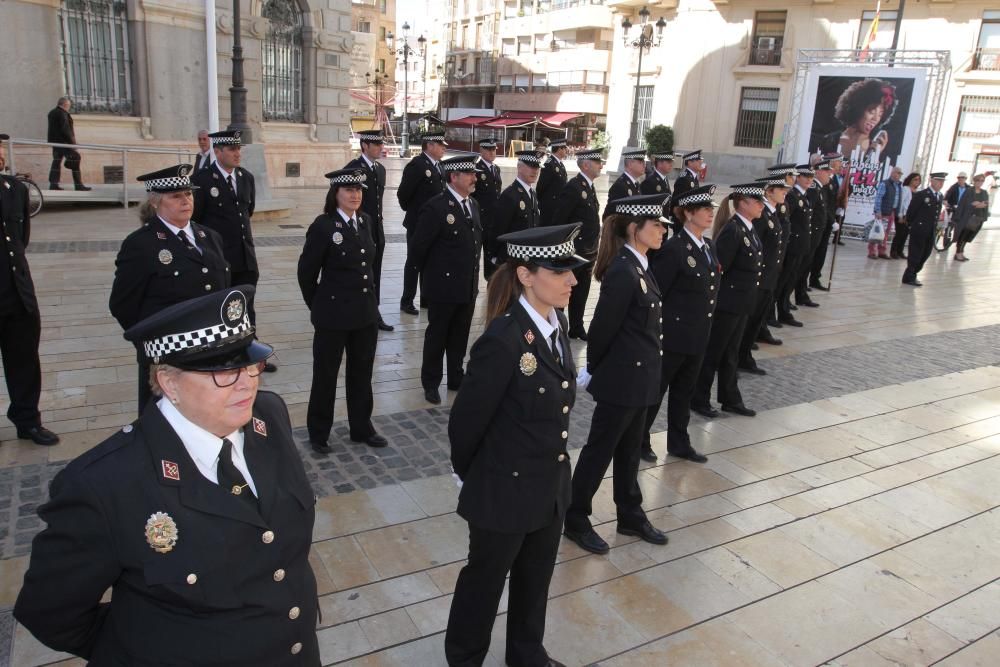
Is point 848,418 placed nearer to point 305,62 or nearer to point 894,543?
point 894,543

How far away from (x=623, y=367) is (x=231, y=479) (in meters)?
2.85

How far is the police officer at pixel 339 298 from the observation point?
5.51 metres

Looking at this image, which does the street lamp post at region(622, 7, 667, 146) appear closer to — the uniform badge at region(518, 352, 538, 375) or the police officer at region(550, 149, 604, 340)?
the police officer at region(550, 149, 604, 340)

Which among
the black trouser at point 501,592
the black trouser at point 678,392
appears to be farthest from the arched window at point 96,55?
the black trouser at point 501,592

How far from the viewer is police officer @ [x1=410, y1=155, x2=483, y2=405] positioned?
682cm

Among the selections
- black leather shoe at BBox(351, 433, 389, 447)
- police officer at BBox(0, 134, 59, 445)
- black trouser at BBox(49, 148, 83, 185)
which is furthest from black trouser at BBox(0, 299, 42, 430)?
black trouser at BBox(49, 148, 83, 185)

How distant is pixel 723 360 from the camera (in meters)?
7.06

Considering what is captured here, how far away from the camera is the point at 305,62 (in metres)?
20.7

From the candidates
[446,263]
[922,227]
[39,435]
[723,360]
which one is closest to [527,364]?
[446,263]

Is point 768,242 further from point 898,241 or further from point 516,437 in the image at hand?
point 898,241

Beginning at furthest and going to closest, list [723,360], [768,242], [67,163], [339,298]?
[67,163]
[768,242]
[723,360]
[339,298]

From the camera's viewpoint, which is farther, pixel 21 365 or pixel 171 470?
pixel 21 365

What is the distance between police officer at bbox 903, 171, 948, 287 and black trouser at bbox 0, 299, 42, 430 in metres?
14.6

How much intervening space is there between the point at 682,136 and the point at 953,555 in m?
35.0
